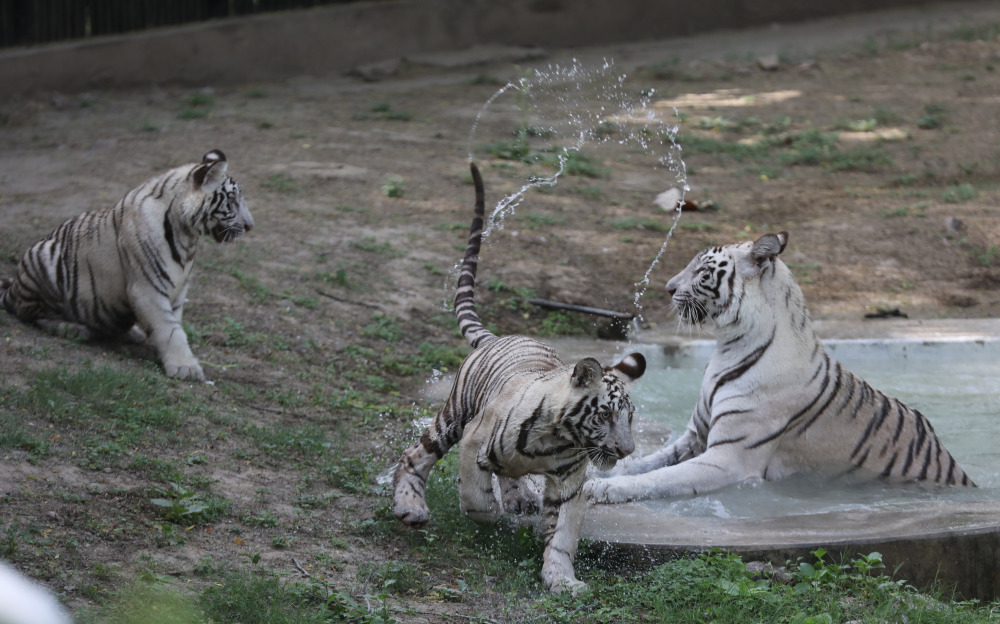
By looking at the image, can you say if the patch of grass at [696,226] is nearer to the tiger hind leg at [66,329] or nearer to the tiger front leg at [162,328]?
the tiger front leg at [162,328]

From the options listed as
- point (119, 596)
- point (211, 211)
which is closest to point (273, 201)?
point (211, 211)

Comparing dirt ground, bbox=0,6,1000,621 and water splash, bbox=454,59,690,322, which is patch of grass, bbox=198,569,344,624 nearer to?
dirt ground, bbox=0,6,1000,621

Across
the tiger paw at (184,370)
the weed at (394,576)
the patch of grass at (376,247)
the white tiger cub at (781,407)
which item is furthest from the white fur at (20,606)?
the patch of grass at (376,247)

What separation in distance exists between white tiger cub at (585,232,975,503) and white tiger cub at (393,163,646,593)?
93 cm

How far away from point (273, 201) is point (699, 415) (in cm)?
459

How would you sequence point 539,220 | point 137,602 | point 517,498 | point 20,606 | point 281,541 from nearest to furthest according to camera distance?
point 20,606, point 137,602, point 281,541, point 517,498, point 539,220

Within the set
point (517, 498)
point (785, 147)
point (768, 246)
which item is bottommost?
point (517, 498)

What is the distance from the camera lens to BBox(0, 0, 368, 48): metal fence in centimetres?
1172

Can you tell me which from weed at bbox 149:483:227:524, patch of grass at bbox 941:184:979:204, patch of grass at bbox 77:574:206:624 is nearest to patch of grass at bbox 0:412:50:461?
weed at bbox 149:483:227:524

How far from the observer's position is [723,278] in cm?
496

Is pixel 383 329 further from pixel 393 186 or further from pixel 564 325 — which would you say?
pixel 393 186

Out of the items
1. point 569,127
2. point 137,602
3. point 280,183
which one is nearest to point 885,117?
point 569,127

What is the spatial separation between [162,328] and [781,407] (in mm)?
3038

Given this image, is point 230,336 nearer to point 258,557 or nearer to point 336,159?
point 258,557
